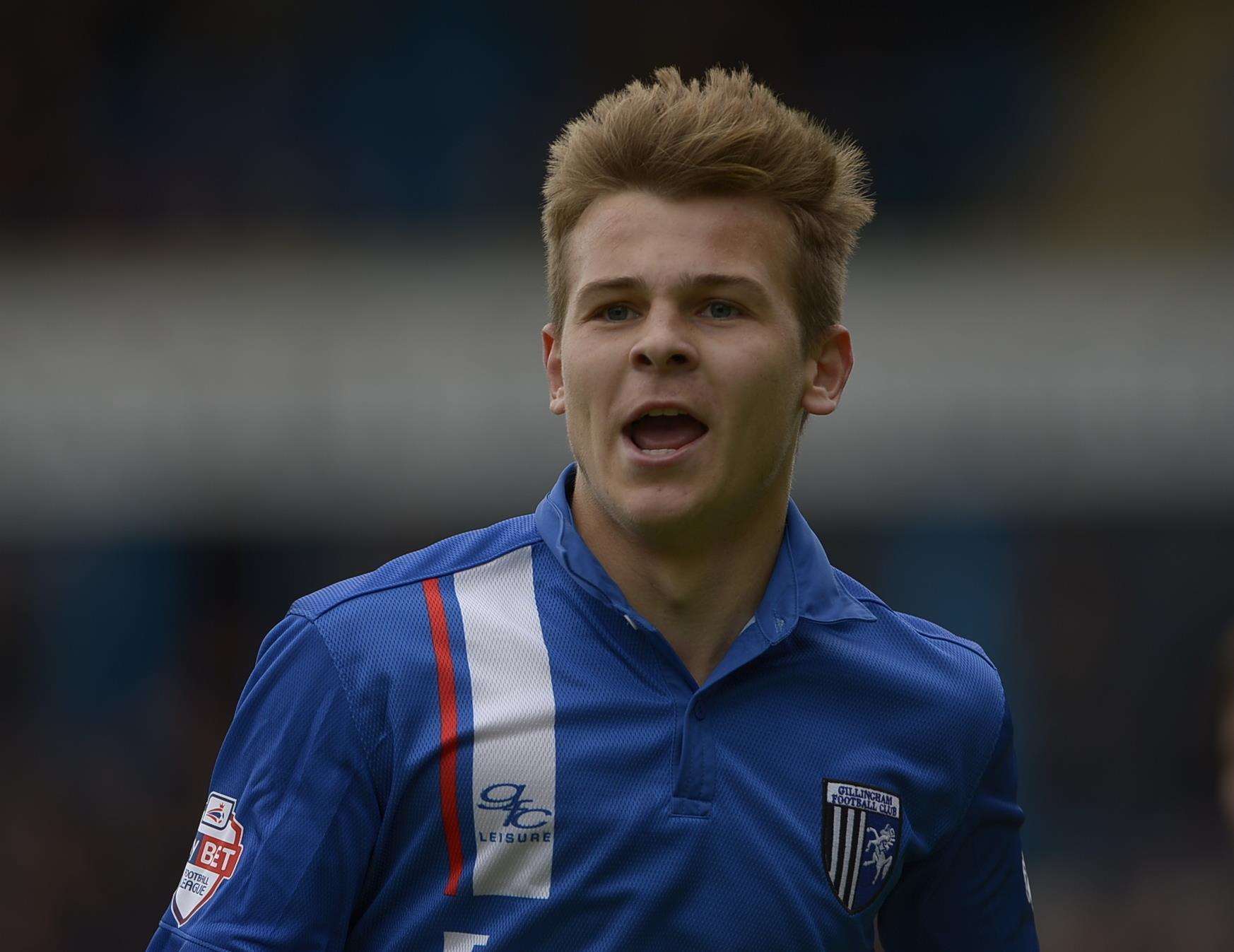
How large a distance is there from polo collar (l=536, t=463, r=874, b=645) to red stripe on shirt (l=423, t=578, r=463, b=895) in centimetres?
26

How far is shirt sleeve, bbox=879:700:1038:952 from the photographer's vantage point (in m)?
2.75

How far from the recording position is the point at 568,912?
238cm

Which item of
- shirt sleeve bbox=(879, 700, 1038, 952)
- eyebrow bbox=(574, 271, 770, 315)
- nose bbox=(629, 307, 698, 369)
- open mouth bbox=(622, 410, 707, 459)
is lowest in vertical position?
shirt sleeve bbox=(879, 700, 1038, 952)

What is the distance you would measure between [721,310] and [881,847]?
81 cm

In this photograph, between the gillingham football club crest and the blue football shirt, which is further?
the gillingham football club crest

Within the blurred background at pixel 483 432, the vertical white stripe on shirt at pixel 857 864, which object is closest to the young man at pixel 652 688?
the vertical white stripe on shirt at pixel 857 864

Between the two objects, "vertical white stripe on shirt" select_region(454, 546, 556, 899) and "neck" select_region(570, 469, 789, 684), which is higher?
"neck" select_region(570, 469, 789, 684)

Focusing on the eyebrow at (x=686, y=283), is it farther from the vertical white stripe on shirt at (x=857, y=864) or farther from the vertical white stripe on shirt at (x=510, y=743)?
the vertical white stripe on shirt at (x=857, y=864)

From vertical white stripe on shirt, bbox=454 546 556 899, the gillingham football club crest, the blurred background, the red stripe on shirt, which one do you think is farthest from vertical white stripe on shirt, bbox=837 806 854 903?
the blurred background

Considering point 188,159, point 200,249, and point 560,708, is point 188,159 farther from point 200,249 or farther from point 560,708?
point 560,708

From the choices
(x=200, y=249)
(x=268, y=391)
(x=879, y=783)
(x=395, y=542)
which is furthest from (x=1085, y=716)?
(x=879, y=783)

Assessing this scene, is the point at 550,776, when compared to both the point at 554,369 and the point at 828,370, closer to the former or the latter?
the point at 554,369

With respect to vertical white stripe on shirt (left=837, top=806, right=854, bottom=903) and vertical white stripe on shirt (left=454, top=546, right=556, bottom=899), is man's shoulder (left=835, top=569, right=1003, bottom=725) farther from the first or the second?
vertical white stripe on shirt (left=454, top=546, right=556, bottom=899)

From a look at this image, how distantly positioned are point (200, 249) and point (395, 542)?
2.04m
